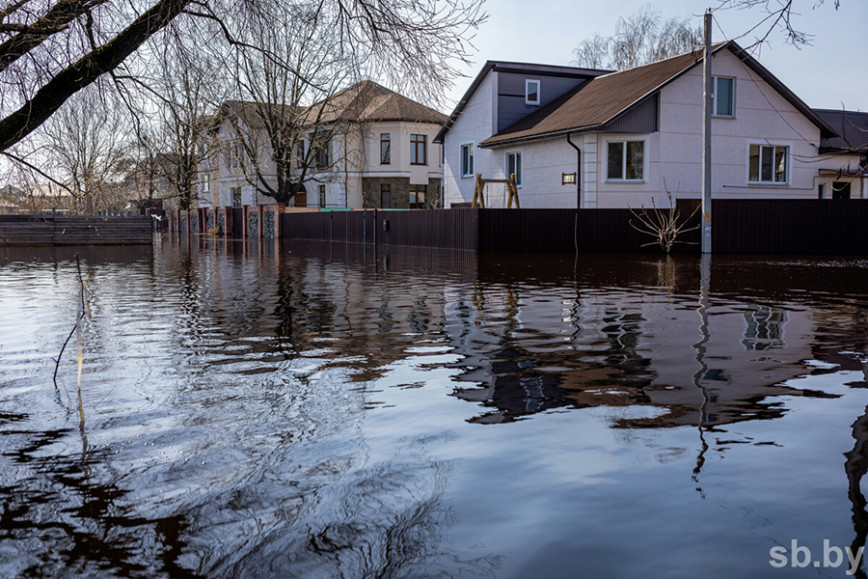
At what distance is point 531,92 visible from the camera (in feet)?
127

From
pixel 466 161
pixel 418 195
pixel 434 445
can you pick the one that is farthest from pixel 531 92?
pixel 434 445

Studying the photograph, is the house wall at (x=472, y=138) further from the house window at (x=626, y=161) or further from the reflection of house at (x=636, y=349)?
the reflection of house at (x=636, y=349)

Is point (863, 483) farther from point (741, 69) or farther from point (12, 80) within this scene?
point (741, 69)

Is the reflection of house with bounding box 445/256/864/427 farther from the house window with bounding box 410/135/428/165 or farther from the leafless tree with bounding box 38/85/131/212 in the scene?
the house window with bounding box 410/135/428/165

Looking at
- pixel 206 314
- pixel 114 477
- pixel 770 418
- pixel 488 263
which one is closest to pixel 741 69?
pixel 488 263

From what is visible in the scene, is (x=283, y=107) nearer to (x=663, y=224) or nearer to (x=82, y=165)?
(x=663, y=224)

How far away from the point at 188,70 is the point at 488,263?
572 inches

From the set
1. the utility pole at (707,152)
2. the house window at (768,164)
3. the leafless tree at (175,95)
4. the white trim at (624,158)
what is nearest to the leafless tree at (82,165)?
the leafless tree at (175,95)

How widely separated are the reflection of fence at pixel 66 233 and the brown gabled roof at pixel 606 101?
49.2ft

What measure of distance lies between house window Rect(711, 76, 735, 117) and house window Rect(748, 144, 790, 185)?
5.98ft

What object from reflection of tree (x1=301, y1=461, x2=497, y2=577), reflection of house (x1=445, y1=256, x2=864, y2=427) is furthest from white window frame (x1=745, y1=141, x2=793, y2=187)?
reflection of tree (x1=301, y1=461, x2=497, y2=577)

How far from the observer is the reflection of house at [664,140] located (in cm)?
3222

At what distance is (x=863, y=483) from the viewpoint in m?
4.41

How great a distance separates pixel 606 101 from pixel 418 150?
1074 inches
